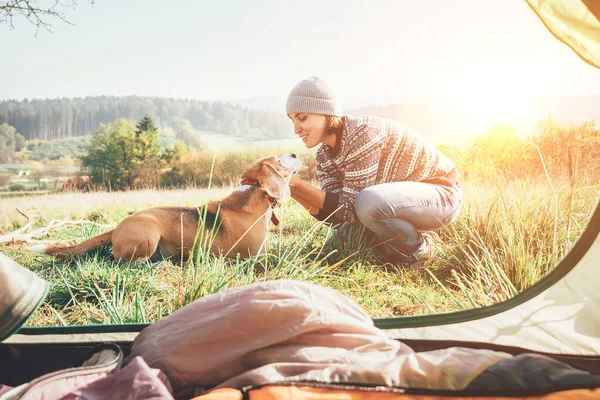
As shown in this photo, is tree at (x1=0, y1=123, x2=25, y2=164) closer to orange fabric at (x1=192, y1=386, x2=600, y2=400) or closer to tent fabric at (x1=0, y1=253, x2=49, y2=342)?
tent fabric at (x1=0, y1=253, x2=49, y2=342)

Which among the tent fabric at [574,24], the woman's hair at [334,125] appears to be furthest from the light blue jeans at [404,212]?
the tent fabric at [574,24]

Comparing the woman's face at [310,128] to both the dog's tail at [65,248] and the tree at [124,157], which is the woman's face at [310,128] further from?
the dog's tail at [65,248]

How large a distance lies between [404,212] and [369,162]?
208mm

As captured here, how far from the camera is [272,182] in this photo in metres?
1.76

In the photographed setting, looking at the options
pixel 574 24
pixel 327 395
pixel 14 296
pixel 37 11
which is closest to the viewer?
pixel 327 395

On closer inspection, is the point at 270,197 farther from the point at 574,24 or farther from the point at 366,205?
the point at 574,24

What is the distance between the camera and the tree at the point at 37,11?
5.32 feet

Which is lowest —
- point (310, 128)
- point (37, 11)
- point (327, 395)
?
point (327, 395)

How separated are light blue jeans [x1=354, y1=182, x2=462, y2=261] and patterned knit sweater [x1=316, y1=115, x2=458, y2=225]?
3 centimetres

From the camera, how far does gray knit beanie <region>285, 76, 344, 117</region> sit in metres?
1.67

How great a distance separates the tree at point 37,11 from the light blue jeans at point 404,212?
1.12 metres

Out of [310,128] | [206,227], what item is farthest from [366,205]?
[206,227]

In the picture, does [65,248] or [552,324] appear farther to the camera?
[65,248]

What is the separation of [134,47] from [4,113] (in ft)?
1.55
